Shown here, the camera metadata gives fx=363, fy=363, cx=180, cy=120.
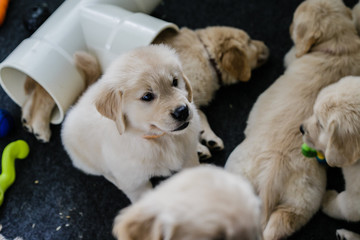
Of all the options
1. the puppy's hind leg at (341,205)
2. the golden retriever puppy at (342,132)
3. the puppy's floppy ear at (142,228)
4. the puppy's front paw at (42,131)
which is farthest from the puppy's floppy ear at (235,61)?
the puppy's floppy ear at (142,228)

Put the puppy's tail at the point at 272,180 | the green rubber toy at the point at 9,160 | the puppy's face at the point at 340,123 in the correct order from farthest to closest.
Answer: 1. the green rubber toy at the point at 9,160
2. the puppy's tail at the point at 272,180
3. the puppy's face at the point at 340,123

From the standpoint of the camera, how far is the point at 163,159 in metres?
1.52

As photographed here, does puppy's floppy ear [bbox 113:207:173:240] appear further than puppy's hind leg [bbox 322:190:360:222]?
No

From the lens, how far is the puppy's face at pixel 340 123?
1422mm

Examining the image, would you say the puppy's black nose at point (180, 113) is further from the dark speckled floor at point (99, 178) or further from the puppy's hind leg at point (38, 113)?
the puppy's hind leg at point (38, 113)

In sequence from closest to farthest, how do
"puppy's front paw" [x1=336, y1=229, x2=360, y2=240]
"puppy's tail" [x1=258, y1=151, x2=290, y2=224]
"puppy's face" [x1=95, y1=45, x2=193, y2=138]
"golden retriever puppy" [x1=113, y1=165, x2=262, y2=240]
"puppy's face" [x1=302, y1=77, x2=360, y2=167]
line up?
1. "golden retriever puppy" [x1=113, y1=165, x2=262, y2=240]
2. "puppy's face" [x1=95, y1=45, x2=193, y2=138]
3. "puppy's face" [x1=302, y1=77, x2=360, y2=167]
4. "puppy's tail" [x1=258, y1=151, x2=290, y2=224]
5. "puppy's front paw" [x1=336, y1=229, x2=360, y2=240]

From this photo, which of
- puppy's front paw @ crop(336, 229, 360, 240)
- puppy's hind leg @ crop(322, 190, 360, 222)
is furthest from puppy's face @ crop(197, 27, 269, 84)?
puppy's front paw @ crop(336, 229, 360, 240)

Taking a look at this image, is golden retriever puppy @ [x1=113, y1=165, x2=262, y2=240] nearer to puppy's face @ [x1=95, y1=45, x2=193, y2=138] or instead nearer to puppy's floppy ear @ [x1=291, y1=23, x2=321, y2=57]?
puppy's face @ [x1=95, y1=45, x2=193, y2=138]

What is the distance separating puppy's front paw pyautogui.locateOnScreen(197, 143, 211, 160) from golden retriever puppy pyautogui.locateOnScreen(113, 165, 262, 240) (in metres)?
0.91

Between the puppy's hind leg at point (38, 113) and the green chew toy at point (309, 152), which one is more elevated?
the green chew toy at point (309, 152)

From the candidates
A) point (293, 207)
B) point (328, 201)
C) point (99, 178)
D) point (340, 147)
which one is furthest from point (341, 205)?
point (99, 178)

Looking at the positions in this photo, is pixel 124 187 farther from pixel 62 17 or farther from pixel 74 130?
pixel 62 17

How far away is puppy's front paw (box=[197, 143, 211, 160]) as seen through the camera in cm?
191

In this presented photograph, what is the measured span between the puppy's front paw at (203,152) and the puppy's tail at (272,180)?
0.40m
